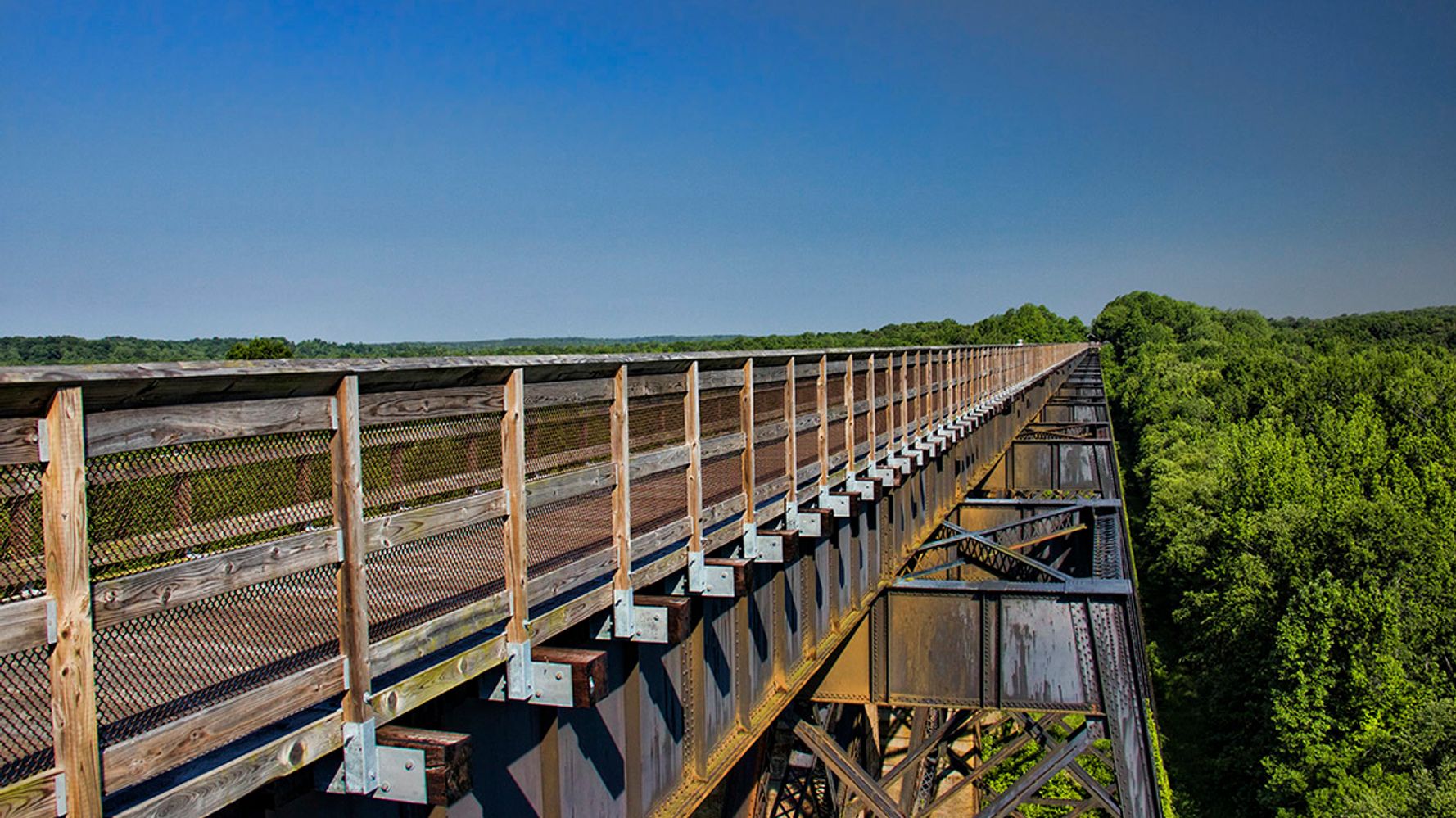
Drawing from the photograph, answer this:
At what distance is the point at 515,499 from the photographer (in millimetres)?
4551

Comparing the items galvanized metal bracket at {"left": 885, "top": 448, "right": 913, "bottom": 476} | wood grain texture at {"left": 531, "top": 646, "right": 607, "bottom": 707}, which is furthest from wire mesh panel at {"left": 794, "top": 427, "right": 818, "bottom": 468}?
wood grain texture at {"left": 531, "top": 646, "right": 607, "bottom": 707}

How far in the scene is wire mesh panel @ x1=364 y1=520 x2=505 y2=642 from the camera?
407 cm

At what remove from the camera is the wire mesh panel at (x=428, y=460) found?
154 inches

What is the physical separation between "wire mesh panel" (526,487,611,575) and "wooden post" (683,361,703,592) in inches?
25.3

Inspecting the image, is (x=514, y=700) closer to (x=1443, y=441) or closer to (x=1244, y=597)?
(x=1244, y=597)

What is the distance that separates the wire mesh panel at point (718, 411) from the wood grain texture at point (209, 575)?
3.74m

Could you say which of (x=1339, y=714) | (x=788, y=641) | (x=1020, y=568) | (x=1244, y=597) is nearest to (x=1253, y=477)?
(x=1244, y=597)

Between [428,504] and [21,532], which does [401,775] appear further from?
[21,532]

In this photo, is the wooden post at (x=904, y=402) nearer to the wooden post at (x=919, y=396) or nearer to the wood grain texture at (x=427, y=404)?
the wooden post at (x=919, y=396)

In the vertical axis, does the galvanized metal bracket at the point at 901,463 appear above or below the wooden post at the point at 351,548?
below

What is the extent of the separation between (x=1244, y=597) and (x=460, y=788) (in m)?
34.9

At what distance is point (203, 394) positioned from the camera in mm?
3143

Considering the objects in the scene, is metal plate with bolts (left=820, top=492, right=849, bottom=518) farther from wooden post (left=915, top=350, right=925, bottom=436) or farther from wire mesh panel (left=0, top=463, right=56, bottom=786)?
wire mesh panel (left=0, top=463, right=56, bottom=786)

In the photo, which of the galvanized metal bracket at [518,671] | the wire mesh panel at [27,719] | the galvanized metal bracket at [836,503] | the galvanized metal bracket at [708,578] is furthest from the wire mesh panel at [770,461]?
the wire mesh panel at [27,719]
